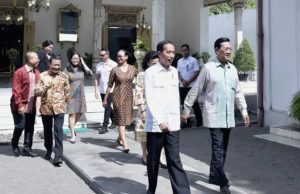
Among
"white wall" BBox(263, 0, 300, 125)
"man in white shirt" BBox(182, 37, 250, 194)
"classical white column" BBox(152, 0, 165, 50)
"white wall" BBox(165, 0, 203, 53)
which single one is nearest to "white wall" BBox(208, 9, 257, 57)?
"white wall" BBox(165, 0, 203, 53)

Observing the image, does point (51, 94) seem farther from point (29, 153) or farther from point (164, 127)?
point (164, 127)

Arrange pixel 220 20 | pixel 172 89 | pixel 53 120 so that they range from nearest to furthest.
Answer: pixel 172 89 < pixel 53 120 < pixel 220 20

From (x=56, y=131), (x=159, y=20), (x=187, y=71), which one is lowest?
(x=56, y=131)

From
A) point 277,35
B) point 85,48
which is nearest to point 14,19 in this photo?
point 85,48

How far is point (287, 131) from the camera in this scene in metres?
8.62

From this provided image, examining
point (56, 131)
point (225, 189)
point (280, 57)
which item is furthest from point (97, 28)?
point (225, 189)

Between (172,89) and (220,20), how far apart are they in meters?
22.6

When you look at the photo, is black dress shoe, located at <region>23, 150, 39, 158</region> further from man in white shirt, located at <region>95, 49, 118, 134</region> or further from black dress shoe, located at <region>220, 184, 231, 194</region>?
black dress shoe, located at <region>220, 184, 231, 194</region>

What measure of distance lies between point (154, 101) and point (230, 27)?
71.4 feet

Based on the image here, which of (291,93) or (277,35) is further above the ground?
(277,35)

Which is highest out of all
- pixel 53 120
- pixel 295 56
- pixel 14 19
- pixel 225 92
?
pixel 14 19

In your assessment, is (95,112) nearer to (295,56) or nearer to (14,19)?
(295,56)

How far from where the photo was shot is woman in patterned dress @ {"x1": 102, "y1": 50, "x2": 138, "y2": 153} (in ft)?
25.2

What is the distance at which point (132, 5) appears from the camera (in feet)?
66.5
